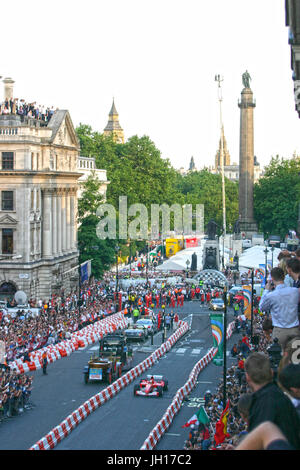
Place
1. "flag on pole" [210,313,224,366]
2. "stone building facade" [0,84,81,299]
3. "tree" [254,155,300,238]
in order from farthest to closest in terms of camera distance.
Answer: "tree" [254,155,300,238], "stone building facade" [0,84,81,299], "flag on pole" [210,313,224,366]

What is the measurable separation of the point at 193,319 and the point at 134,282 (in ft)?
41.9

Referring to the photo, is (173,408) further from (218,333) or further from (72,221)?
(72,221)

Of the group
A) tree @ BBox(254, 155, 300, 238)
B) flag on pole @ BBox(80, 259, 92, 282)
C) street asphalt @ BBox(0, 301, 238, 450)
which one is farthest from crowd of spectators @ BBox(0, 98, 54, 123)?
tree @ BBox(254, 155, 300, 238)

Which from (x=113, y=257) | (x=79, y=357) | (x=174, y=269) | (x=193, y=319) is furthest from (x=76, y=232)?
(x=79, y=357)

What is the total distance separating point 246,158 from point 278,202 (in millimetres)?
9482

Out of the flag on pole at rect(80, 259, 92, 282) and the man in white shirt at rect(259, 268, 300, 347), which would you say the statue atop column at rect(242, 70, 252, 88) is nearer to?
the flag on pole at rect(80, 259, 92, 282)

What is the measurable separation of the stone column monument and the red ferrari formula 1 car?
251ft

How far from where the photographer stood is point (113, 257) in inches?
2734

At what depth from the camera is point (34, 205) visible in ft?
195

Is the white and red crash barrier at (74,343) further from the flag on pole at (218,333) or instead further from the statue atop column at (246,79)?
the statue atop column at (246,79)

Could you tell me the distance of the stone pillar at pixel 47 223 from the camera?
60.9m

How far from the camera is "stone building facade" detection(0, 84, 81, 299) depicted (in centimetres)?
5744
